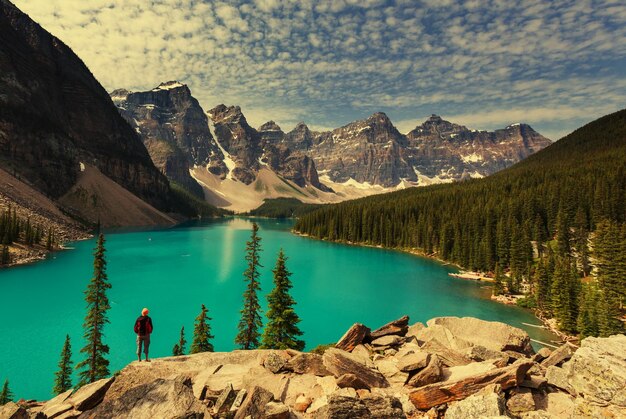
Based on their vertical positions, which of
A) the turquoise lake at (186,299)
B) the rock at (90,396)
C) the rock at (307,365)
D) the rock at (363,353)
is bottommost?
the turquoise lake at (186,299)

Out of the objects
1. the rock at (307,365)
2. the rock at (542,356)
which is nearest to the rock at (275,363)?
the rock at (307,365)

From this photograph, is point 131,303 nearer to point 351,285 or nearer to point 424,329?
point 351,285

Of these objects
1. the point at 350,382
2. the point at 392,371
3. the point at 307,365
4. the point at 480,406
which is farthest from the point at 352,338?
the point at 480,406

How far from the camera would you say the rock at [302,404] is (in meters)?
13.1

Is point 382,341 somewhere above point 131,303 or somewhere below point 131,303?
above

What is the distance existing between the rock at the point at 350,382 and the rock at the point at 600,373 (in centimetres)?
794

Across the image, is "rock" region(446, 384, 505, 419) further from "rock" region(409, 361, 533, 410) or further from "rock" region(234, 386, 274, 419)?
"rock" region(234, 386, 274, 419)

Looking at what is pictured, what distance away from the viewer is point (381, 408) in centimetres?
1214

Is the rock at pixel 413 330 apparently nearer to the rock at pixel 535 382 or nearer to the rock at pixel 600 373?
the rock at pixel 535 382

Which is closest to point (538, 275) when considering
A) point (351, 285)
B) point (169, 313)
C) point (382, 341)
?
point (351, 285)

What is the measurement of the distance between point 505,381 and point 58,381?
33.2 m

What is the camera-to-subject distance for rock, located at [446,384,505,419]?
1101 cm

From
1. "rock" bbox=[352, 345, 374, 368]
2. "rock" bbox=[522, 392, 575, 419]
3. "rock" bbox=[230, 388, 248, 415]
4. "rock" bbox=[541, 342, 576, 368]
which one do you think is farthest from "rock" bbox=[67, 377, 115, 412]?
"rock" bbox=[541, 342, 576, 368]

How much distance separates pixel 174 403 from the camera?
11.8 m
